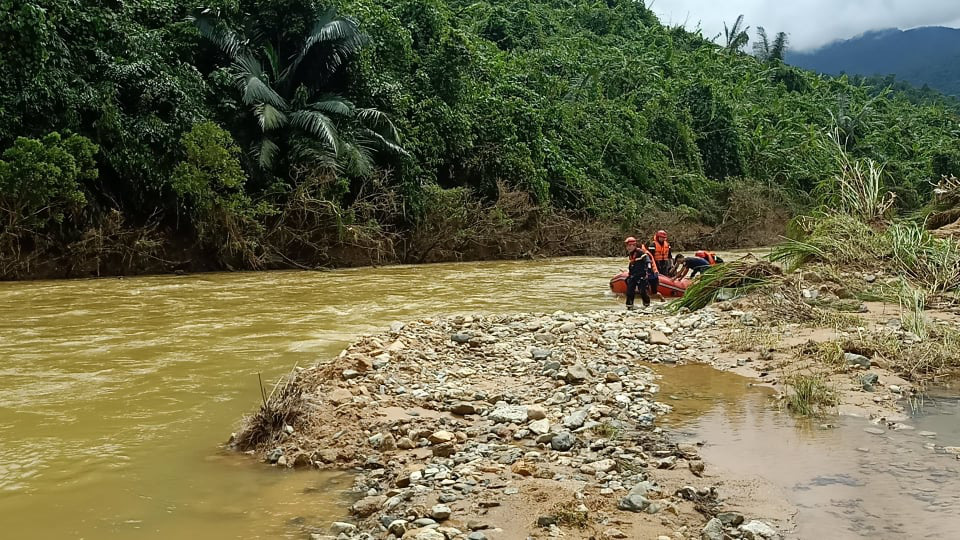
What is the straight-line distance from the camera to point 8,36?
1662 centimetres

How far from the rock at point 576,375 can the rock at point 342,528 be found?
10.1ft

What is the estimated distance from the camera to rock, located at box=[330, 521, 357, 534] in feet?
12.6

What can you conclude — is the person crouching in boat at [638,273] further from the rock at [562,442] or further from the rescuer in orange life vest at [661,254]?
the rock at [562,442]

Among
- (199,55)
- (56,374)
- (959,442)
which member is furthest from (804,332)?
(199,55)

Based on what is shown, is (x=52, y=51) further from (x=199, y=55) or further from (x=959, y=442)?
(x=959, y=442)

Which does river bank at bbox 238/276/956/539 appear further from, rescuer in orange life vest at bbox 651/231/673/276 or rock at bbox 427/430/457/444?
rescuer in orange life vest at bbox 651/231/673/276

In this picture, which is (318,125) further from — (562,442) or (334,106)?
(562,442)

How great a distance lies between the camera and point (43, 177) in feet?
54.3

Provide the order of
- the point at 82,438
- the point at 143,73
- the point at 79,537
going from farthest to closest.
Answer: the point at 143,73 → the point at 82,438 → the point at 79,537

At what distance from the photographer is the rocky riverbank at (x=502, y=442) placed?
12.4 ft

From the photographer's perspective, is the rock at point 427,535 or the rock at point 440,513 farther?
the rock at point 440,513

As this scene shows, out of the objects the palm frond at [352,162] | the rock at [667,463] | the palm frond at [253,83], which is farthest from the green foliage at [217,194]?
the rock at [667,463]

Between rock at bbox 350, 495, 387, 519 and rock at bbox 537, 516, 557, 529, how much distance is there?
913 mm

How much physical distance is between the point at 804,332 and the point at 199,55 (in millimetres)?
18129
